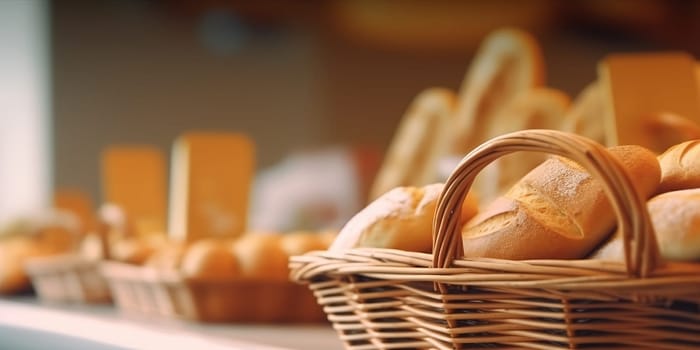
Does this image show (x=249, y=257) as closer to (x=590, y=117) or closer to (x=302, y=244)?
(x=302, y=244)

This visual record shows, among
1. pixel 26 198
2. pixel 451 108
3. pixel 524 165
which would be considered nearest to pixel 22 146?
pixel 26 198

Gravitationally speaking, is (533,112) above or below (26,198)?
above

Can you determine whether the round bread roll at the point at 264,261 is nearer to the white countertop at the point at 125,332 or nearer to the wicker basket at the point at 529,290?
the white countertop at the point at 125,332

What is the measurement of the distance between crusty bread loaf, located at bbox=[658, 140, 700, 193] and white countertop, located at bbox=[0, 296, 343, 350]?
1.42 ft

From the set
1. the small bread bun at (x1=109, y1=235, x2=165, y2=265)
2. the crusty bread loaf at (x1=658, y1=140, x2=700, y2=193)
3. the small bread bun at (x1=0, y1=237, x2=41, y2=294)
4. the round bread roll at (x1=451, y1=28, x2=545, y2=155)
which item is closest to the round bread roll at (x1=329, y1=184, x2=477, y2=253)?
the crusty bread loaf at (x1=658, y1=140, x2=700, y2=193)

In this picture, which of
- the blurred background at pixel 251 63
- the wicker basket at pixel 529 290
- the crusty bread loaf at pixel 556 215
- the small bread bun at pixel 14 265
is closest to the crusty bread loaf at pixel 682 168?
the crusty bread loaf at pixel 556 215

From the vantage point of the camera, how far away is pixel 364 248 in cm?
88

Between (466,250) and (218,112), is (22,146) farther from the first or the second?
(466,250)

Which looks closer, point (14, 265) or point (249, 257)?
point (249, 257)

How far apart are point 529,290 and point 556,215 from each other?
89mm

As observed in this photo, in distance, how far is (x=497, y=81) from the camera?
1415 mm

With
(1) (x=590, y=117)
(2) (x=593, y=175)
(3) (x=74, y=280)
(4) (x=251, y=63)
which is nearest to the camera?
(2) (x=593, y=175)

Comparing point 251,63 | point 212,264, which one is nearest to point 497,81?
point 212,264

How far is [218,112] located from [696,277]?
3.78 m
